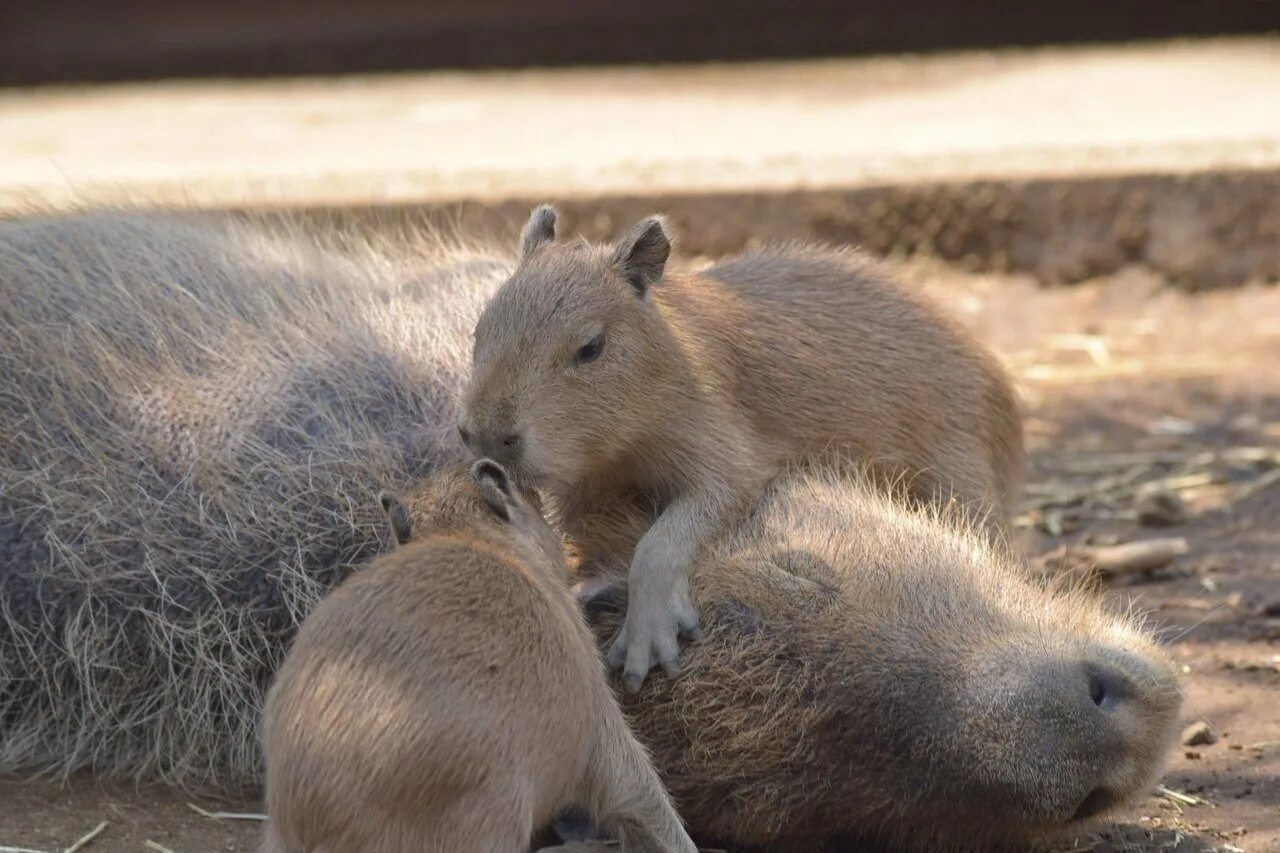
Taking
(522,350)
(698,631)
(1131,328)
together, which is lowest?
(1131,328)

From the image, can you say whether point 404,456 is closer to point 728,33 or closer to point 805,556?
point 805,556

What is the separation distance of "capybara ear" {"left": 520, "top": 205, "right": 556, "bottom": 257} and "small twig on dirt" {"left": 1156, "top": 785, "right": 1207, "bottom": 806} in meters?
1.66

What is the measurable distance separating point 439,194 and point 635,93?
2.91 m

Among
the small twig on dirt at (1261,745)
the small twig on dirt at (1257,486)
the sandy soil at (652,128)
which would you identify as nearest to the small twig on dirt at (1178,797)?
the small twig on dirt at (1261,745)

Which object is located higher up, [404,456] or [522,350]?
[522,350]

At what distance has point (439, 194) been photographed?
7.18 m

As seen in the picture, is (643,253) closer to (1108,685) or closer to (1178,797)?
(1108,685)

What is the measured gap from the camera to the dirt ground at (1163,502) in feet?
12.3

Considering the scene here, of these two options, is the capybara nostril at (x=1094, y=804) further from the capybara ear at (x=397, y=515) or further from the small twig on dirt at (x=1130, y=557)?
the small twig on dirt at (x=1130, y=557)

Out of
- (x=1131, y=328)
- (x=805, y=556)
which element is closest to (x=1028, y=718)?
(x=805, y=556)

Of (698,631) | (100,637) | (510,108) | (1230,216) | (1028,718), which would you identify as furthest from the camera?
(510,108)

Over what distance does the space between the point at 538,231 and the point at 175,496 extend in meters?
0.95

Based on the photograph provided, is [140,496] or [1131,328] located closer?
[140,496]

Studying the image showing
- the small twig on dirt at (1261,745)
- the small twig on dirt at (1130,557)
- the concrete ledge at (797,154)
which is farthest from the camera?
the concrete ledge at (797,154)
